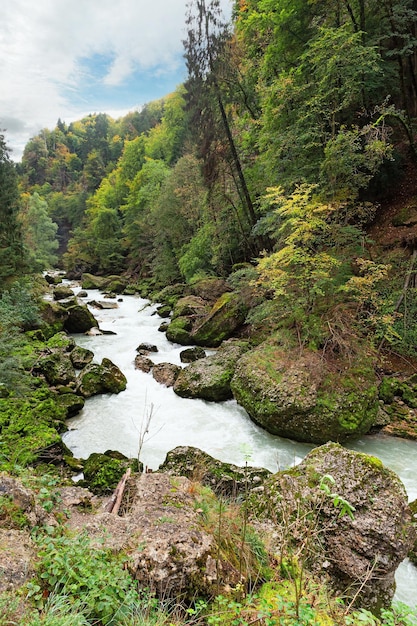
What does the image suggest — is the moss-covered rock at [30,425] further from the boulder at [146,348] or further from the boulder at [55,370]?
the boulder at [146,348]

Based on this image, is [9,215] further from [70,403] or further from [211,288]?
[70,403]

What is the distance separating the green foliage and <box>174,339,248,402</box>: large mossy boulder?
6.99m

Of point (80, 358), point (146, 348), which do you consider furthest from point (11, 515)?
point (146, 348)

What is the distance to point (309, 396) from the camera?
749 cm

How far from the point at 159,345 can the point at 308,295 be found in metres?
7.89

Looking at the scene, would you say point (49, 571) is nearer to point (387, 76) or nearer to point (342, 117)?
point (342, 117)

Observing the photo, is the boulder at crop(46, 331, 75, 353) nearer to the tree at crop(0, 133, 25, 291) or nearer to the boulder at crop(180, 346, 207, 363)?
the boulder at crop(180, 346, 207, 363)

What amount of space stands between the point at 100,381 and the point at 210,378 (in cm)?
346

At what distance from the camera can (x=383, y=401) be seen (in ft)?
28.0

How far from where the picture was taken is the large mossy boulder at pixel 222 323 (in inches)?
543

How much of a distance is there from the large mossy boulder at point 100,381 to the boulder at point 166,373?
42.5 inches

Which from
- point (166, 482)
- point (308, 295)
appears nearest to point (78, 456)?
point (166, 482)

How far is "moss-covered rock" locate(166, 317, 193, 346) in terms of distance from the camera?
14477mm

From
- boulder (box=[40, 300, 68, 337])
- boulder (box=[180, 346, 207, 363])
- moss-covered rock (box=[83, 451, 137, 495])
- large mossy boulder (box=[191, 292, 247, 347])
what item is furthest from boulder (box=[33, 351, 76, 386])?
large mossy boulder (box=[191, 292, 247, 347])
